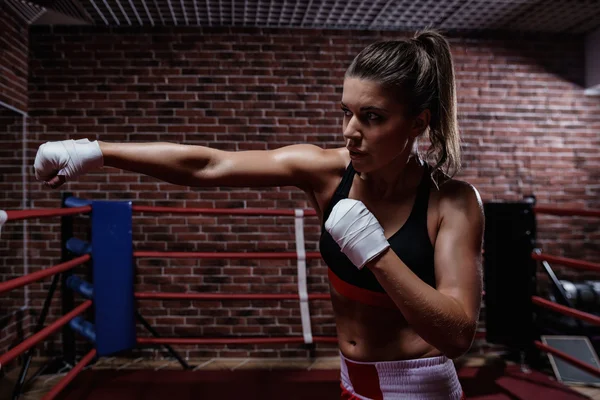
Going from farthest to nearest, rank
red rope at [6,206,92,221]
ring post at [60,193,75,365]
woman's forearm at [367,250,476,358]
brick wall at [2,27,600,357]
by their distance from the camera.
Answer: brick wall at [2,27,600,357], ring post at [60,193,75,365], red rope at [6,206,92,221], woman's forearm at [367,250,476,358]

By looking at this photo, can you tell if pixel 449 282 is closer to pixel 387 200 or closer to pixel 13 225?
pixel 387 200

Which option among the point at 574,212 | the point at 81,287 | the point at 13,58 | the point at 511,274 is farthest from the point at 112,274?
the point at 574,212

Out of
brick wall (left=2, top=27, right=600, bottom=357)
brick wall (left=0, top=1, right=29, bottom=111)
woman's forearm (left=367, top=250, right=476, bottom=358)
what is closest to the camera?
woman's forearm (left=367, top=250, right=476, bottom=358)

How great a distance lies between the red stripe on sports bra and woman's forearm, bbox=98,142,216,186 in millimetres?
386

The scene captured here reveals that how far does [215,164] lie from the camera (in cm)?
101

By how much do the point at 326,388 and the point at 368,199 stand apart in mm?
1841

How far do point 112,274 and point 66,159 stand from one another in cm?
164

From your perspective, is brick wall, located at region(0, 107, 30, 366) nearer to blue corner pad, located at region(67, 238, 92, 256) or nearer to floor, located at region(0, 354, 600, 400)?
floor, located at region(0, 354, 600, 400)

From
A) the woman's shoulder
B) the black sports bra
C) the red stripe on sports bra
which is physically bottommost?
the red stripe on sports bra

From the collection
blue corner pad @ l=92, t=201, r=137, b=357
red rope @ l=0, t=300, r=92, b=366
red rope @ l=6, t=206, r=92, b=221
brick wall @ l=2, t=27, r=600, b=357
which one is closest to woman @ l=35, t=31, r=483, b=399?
red rope @ l=6, t=206, r=92, b=221

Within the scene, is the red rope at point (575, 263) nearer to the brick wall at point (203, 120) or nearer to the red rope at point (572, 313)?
the red rope at point (572, 313)

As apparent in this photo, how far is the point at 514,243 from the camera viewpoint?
8.41ft

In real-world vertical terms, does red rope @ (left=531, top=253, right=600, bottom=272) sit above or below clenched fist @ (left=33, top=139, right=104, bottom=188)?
below

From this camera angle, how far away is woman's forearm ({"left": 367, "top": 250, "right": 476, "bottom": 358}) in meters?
0.73
